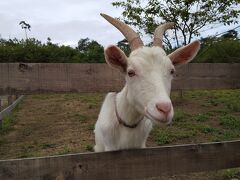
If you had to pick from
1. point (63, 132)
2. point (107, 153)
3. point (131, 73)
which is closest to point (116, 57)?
point (131, 73)

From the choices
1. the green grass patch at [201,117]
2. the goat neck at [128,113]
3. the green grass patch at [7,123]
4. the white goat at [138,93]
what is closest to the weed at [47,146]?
the green grass patch at [7,123]

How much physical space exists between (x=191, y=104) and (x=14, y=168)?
7.57 meters

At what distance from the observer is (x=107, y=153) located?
2.72m

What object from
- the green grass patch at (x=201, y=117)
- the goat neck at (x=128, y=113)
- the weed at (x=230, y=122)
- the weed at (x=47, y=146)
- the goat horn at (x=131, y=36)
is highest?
the goat horn at (x=131, y=36)

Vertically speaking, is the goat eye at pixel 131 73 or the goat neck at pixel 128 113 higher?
the goat eye at pixel 131 73

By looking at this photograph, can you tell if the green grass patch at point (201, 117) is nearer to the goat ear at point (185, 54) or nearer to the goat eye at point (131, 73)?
the goat ear at point (185, 54)

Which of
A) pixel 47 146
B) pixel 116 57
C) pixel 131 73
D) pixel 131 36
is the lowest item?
pixel 47 146

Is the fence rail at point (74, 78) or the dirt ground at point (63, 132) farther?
the dirt ground at point (63, 132)

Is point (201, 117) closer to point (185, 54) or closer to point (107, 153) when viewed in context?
point (185, 54)

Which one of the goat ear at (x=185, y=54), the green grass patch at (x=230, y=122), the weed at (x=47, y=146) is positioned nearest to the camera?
the goat ear at (x=185, y=54)

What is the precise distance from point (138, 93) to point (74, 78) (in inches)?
35.9

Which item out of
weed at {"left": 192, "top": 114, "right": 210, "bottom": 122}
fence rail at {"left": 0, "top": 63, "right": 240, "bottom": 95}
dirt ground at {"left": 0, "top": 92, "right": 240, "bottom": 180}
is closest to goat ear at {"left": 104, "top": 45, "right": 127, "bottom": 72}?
fence rail at {"left": 0, "top": 63, "right": 240, "bottom": 95}

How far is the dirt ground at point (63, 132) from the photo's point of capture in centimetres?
586

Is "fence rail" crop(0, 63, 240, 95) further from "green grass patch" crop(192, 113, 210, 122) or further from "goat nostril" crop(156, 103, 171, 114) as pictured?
"green grass patch" crop(192, 113, 210, 122)
